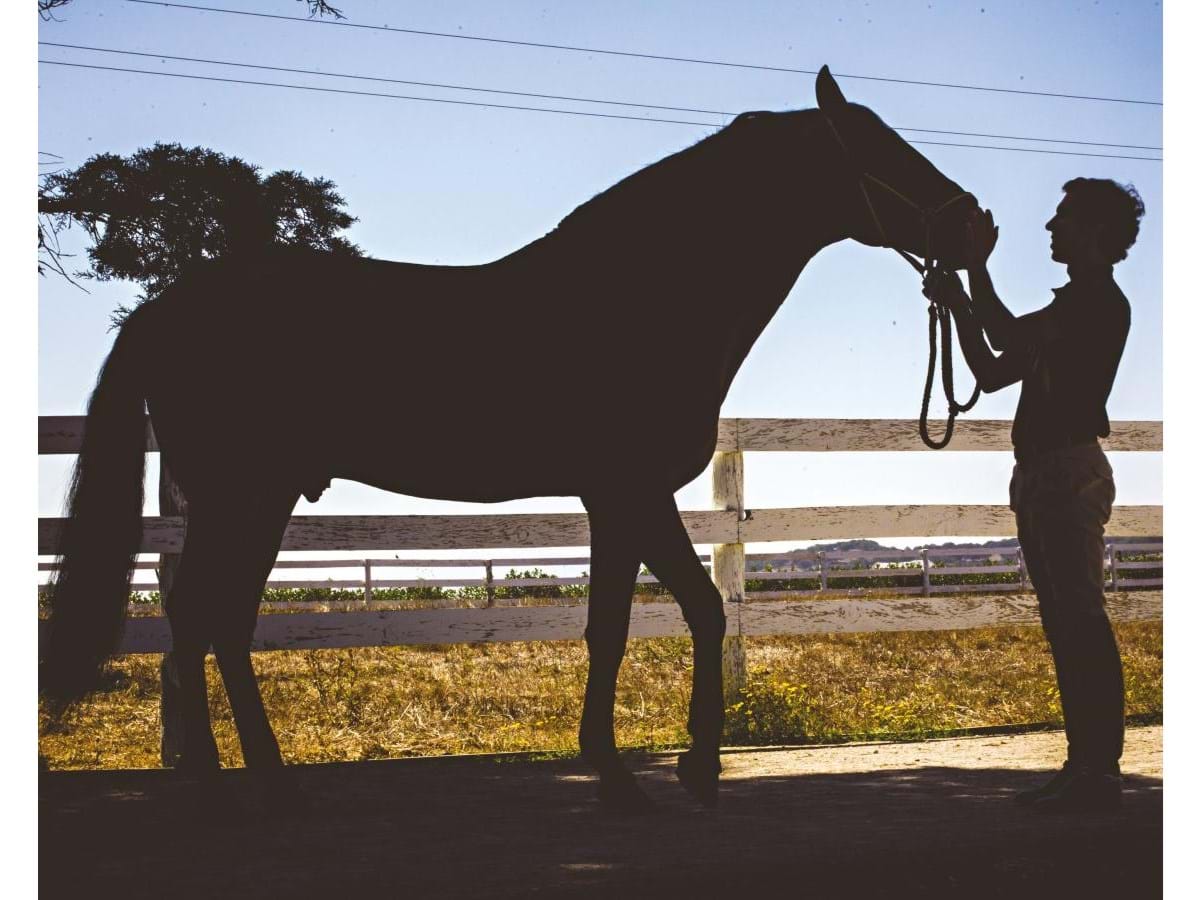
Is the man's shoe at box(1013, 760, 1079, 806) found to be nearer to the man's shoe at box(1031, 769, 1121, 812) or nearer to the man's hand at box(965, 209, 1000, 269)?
the man's shoe at box(1031, 769, 1121, 812)

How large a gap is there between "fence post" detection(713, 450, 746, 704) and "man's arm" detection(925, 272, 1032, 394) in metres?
2.43

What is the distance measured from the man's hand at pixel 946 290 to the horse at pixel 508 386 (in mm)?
52

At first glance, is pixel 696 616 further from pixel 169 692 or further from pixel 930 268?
pixel 169 692

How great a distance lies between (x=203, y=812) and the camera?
3393mm

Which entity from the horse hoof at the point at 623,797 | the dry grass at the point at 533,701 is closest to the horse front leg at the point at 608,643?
the horse hoof at the point at 623,797

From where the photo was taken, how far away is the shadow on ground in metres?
2.62

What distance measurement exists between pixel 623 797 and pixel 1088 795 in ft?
4.61

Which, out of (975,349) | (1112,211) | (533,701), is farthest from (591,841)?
(533,701)

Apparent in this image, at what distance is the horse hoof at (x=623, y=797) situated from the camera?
11.2ft

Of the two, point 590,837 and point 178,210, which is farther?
point 178,210

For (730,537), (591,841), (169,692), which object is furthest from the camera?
(730,537)

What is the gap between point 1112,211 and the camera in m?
3.40

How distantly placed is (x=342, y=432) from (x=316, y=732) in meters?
2.47

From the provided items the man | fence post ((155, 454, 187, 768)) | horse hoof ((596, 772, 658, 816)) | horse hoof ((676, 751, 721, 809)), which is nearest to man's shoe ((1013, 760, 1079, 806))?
the man
